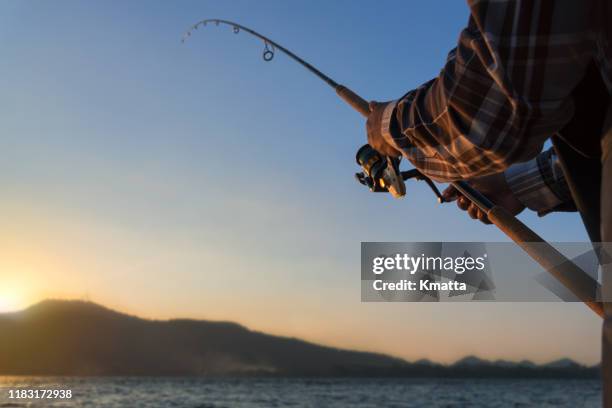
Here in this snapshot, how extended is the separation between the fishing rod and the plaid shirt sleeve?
0.19m

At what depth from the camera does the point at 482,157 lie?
1.28 metres

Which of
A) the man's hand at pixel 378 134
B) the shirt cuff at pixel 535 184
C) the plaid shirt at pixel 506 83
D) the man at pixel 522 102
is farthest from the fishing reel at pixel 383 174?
the plaid shirt at pixel 506 83

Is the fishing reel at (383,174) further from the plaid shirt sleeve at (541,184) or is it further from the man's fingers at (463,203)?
the plaid shirt sleeve at (541,184)

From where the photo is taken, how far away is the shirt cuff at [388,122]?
60.1 inches

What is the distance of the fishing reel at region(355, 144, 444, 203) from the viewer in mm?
2254

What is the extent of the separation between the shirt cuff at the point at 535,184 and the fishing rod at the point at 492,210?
0.18 meters

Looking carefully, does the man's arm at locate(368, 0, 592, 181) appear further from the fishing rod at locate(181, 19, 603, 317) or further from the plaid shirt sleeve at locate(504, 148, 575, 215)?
the plaid shirt sleeve at locate(504, 148, 575, 215)

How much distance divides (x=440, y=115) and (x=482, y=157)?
123 mm

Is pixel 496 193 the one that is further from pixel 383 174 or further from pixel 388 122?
pixel 388 122

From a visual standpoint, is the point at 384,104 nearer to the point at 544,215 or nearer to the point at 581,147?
the point at 581,147

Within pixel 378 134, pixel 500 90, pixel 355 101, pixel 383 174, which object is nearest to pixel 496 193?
pixel 383 174

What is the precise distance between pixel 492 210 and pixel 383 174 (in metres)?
0.53

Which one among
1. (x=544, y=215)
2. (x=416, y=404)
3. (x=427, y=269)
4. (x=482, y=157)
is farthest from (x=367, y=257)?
(x=416, y=404)

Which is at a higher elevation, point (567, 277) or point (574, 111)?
point (574, 111)
